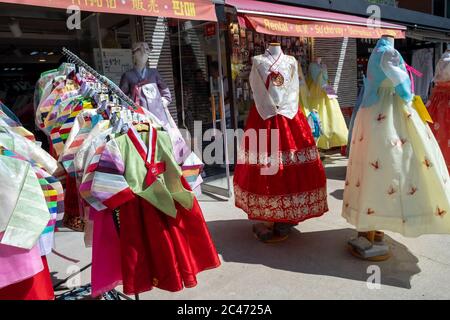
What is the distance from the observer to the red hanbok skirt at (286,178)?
11.0ft

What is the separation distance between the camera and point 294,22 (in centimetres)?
475

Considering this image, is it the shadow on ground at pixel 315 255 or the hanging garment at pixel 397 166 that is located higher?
the hanging garment at pixel 397 166

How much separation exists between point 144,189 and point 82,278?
1.57 m

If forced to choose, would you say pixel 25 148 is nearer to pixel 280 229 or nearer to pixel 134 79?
pixel 280 229

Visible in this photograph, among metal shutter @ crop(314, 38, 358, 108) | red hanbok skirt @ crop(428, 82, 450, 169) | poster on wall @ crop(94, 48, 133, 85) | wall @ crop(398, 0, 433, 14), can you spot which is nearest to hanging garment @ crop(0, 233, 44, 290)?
poster on wall @ crop(94, 48, 133, 85)

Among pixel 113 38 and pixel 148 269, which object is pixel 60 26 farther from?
pixel 148 269

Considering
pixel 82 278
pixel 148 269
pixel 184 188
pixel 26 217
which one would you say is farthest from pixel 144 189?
pixel 82 278

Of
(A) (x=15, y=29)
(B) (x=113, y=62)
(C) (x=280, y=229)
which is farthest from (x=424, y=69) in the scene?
(A) (x=15, y=29)

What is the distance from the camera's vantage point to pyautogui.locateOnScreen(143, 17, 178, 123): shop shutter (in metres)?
5.16

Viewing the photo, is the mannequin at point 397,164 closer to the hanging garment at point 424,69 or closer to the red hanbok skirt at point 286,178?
the red hanbok skirt at point 286,178

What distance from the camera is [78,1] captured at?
2912 mm

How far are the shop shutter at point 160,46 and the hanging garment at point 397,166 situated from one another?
3.09 m

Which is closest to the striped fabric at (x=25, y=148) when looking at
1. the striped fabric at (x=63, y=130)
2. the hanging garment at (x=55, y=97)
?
the striped fabric at (x=63, y=130)

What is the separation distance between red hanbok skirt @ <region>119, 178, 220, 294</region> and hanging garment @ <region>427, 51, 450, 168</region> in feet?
13.2
